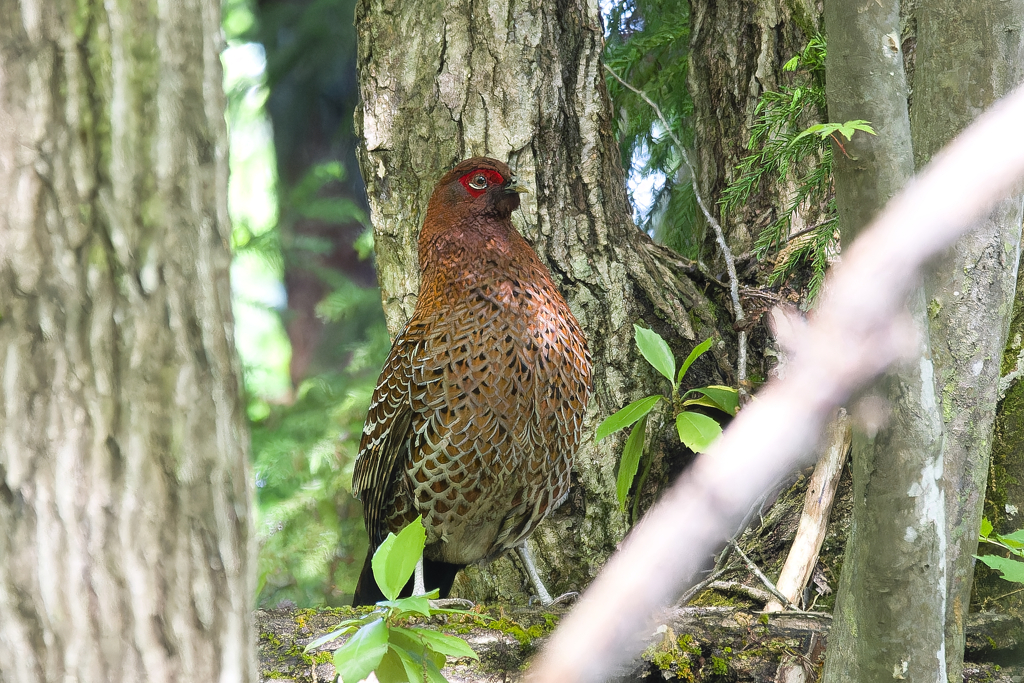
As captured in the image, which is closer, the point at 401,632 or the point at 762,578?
the point at 401,632

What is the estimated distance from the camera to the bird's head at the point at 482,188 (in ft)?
9.20

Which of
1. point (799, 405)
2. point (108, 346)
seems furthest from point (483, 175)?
point (799, 405)

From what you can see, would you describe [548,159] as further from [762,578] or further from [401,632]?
[401,632]

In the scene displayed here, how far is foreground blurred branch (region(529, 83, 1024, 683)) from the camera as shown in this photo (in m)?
0.80

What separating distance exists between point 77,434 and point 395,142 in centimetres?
223

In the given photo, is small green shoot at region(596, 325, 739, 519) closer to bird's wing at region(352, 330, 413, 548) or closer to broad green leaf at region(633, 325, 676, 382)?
broad green leaf at region(633, 325, 676, 382)

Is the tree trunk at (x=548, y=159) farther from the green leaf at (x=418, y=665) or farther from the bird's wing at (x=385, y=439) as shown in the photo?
the green leaf at (x=418, y=665)

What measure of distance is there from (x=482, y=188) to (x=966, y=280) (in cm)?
152

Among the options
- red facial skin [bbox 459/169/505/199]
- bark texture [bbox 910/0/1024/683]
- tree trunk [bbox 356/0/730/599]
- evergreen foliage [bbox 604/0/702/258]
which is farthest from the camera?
evergreen foliage [bbox 604/0/702/258]

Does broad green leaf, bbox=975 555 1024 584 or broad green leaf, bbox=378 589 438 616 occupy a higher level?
broad green leaf, bbox=378 589 438 616

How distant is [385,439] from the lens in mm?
2877

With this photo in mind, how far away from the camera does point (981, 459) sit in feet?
6.47

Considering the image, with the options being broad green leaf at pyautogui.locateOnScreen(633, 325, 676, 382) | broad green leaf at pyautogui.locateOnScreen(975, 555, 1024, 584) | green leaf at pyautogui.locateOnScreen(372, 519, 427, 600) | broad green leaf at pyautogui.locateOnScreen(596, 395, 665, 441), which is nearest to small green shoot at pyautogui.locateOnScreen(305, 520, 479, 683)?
green leaf at pyautogui.locateOnScreen(372, 519, 427, 600)

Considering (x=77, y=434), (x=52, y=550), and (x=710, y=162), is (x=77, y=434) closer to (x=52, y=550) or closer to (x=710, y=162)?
(x=52, y=550)
